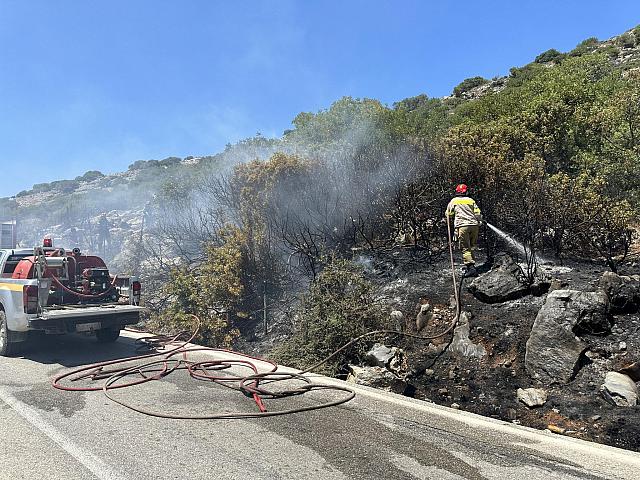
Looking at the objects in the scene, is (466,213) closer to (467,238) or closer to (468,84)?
(467,238)

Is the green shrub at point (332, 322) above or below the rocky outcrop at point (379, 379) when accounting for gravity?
above

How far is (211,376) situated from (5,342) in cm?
370

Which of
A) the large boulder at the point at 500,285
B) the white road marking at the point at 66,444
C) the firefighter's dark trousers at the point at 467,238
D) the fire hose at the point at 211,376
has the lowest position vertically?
the fire hose at the point at 211,376

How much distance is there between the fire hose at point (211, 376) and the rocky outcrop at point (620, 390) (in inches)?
79.5

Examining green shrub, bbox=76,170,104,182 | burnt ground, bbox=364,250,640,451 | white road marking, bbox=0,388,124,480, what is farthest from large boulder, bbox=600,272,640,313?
green shrub, bbox=76,170,104,182

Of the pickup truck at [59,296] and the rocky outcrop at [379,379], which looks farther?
the pickup truck at [59,296]

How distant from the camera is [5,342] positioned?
276 inches

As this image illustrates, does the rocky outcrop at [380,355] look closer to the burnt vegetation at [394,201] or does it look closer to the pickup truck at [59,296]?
the burnt vegetation at [394,201]

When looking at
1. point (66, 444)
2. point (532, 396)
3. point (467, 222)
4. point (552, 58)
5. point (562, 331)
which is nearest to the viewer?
point (66, 444)

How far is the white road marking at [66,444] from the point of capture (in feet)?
10.5

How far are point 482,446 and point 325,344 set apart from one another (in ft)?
10.0

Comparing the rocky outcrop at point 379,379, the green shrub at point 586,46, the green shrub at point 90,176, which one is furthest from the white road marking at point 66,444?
the green shrub at point 90,176

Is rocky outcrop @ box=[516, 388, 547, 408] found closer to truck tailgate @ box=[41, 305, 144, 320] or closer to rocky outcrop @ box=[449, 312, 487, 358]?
rocky outcrop @ box=[449, 312, 487, 358]

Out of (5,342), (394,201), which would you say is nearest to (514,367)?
(394,201)
